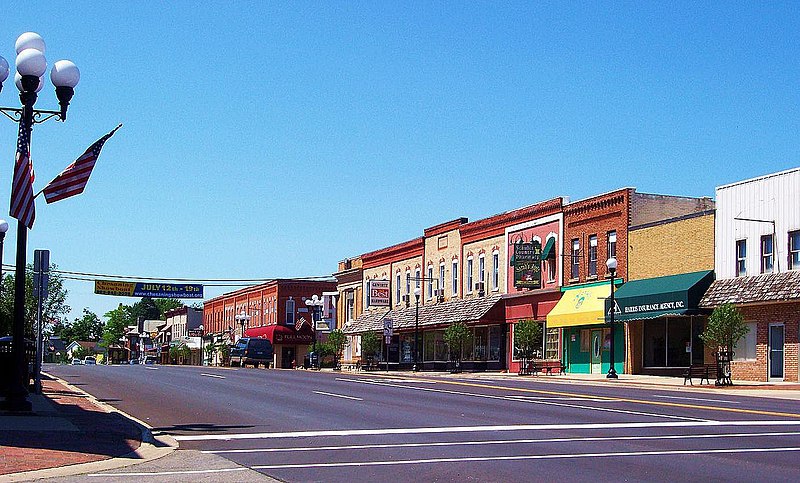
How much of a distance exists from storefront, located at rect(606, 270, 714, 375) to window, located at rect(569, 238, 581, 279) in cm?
378

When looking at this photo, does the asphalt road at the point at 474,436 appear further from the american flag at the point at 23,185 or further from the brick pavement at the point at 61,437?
the american flag at the point at 23,185

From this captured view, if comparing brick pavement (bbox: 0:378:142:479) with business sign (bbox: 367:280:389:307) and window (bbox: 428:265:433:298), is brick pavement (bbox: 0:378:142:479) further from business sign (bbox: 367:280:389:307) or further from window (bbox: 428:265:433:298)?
business sign (bbox: 367:280:389:307)

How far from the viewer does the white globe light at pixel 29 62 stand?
16234mm

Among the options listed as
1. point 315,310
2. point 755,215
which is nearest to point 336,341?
point 315,310

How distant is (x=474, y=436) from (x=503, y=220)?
40368 millimetres

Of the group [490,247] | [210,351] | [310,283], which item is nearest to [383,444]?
[490,247]

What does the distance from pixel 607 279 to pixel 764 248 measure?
29.1ft

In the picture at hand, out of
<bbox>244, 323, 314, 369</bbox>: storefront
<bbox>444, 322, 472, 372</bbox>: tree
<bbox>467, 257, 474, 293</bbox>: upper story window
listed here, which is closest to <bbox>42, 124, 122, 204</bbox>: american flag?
<bbox>444, 322, 472, 372</bbox>: tree

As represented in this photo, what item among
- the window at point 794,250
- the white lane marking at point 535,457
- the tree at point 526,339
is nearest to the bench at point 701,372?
the window at point 794,250

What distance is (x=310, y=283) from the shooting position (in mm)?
97062

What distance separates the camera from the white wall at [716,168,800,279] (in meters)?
37.9

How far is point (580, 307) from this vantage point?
1874 inches

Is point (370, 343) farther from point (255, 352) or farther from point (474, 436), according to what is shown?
point (474, 436)

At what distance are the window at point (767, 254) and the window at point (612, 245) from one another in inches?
339
